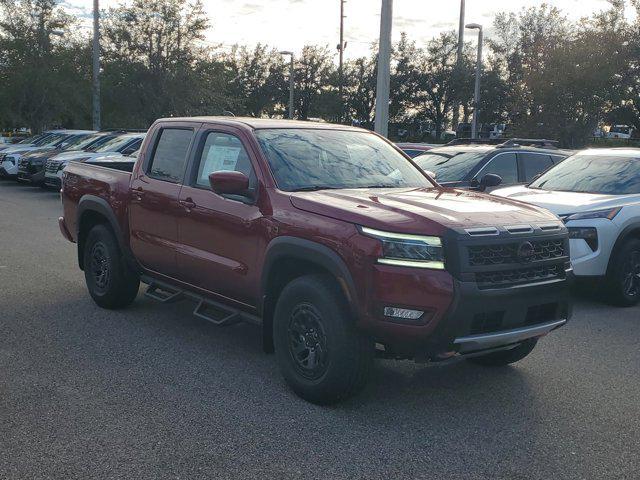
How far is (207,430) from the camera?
4109 mm

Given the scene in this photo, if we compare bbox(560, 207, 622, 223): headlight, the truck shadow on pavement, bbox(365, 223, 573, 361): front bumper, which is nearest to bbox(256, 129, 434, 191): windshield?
bbox(365, 223, 573, 361): front bumper

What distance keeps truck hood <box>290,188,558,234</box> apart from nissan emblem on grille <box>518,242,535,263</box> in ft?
0.52

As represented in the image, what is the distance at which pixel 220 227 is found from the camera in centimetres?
525

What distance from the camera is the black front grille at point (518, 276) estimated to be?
4.14 m

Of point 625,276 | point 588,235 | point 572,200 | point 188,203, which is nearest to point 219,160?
point 188,203

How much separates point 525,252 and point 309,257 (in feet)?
4.30

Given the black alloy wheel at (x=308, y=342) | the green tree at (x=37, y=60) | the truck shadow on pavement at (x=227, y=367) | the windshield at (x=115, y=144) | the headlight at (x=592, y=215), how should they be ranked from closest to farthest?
the black alloy wheel at (x=308, y=342) → the truck shadow on pavement at (x=227, y=367) → the headlight at (x=592, y=215) → the windshield at (x=115, y=144) → the green tree at (x=37, y=60)

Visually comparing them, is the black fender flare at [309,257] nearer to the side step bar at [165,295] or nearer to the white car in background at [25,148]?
the side step bar at [165,295]

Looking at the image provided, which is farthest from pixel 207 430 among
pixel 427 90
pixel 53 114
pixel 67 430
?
pixel 427 90

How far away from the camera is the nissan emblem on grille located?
4.30 metres

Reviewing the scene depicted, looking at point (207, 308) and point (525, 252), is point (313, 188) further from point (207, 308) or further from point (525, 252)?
point (207, 308)

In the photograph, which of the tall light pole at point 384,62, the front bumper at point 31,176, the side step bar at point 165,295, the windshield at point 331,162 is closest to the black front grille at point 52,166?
the front bumper at point 31,176

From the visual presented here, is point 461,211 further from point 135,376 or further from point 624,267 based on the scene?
point 624,267

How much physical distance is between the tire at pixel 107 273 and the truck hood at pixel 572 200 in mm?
3855
